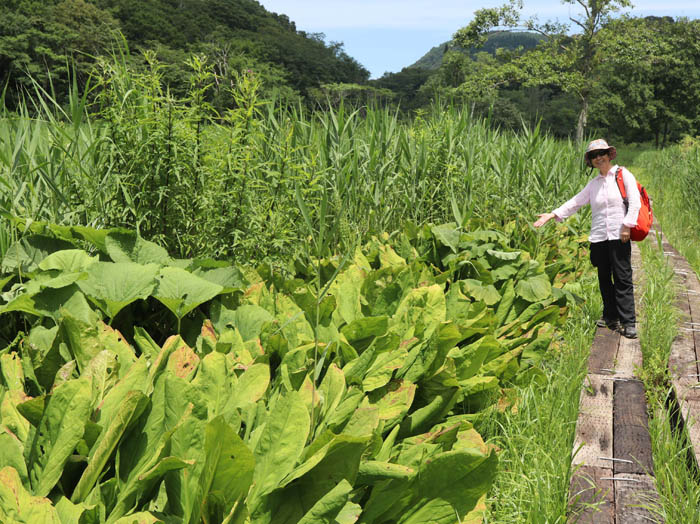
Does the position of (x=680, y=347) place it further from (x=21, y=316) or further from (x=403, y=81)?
(x=403, y=81)

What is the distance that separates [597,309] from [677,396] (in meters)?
1.38

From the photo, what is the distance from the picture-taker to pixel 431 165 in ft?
14.0

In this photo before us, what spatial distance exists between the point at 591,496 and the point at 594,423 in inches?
21.6

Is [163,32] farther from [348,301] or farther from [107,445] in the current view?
[107,445]

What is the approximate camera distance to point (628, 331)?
11.7 feet

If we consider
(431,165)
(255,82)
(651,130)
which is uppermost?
(651,130)

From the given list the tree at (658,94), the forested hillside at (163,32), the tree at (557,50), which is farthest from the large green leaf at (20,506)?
the tree at (658,94)

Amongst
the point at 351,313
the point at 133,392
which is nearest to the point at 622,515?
the point at 351,313

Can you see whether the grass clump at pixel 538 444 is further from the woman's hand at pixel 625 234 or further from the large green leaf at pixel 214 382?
the woman's hand at pixel 625 234

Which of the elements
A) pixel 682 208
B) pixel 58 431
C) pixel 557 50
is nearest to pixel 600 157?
pixel 58 431

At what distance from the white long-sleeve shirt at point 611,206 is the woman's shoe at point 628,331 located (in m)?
0.64

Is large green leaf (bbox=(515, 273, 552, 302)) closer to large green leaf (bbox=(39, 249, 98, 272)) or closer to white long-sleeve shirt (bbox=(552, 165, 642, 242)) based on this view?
white long-sleeve shirt (bbox=(552, 165, 642, 242))

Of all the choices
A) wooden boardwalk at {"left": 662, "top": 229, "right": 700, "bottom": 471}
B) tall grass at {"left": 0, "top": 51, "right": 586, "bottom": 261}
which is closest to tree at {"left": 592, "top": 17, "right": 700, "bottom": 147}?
wooden boardwalk at {"left": 662, "top": 229, "right": 700, "bottom": 471}

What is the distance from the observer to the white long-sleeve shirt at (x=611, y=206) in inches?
145
